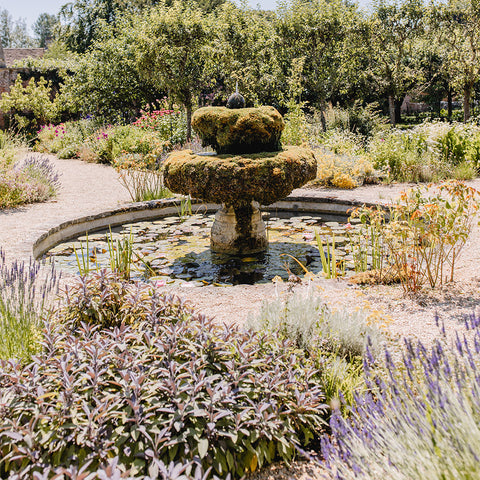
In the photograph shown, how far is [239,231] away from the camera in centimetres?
552

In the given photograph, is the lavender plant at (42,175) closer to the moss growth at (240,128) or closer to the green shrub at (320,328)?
the moss growth at (240,128)

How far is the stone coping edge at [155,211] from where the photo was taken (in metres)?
Result: 6.34

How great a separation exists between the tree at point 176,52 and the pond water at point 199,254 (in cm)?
665

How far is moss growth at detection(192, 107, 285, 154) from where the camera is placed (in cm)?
508

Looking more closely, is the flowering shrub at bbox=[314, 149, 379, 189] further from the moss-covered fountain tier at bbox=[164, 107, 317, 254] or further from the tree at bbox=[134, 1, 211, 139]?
the tree at bbox=[134, 1, 211, 139]

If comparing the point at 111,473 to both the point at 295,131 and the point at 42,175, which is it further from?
the point at 295,131

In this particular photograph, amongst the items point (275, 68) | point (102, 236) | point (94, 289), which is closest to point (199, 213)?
point (102, 236)

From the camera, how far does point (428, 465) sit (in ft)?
4.61

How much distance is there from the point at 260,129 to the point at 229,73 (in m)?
9.70

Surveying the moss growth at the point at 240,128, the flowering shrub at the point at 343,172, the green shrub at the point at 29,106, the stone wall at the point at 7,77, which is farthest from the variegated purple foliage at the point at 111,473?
the stone wall at the point at 7,77

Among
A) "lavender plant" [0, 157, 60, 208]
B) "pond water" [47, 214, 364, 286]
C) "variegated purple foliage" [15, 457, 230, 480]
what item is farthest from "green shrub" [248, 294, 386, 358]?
"lavender plant" [0, 157, 60, 208]

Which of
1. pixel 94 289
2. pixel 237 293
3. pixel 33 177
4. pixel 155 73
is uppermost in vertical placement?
pixel 155 73

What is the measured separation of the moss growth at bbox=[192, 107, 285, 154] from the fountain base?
69cm

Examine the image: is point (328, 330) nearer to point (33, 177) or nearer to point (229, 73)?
point (33, 177)
